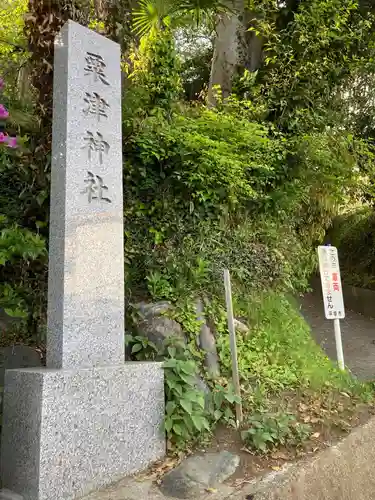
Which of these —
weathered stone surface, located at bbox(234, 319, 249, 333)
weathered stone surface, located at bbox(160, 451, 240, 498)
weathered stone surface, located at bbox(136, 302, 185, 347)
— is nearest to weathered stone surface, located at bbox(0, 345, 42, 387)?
A: weathered stone surface, located at bbox(136, 302, 185, 347)

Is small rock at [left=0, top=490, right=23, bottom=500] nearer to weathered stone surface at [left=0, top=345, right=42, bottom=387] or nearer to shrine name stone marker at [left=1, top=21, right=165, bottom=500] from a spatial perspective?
shrine name stone marker at [left=1, top=21, right=165, bottom=500]

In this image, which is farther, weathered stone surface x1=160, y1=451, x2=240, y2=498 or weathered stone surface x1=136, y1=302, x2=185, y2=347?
weathered stone surface x1=136, y1=302, x2=185, y2=347

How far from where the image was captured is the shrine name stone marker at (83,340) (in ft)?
8.61

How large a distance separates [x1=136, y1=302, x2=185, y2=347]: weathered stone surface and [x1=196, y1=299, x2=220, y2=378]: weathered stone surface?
0.75ft

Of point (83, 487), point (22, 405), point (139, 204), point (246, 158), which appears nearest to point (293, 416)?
point (83, 487)

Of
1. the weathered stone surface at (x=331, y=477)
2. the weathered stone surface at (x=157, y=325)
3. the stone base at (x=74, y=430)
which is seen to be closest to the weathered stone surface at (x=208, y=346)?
the weathered stone surface at (x=157, y=325)

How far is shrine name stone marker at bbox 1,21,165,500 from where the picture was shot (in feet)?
8.61

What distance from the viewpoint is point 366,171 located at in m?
7.40

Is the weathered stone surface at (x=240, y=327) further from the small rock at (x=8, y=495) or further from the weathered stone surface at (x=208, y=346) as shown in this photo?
the small rock at (x=8, y=495)

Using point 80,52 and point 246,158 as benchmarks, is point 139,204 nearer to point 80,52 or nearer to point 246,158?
point 246,158

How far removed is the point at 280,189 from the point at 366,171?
6.88 feet

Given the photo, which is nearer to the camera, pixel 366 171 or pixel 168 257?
pixel 168 257

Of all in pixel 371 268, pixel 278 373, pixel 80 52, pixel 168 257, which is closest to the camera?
pixel 80 52

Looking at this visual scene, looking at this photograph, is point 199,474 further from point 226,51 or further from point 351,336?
point 226,51
